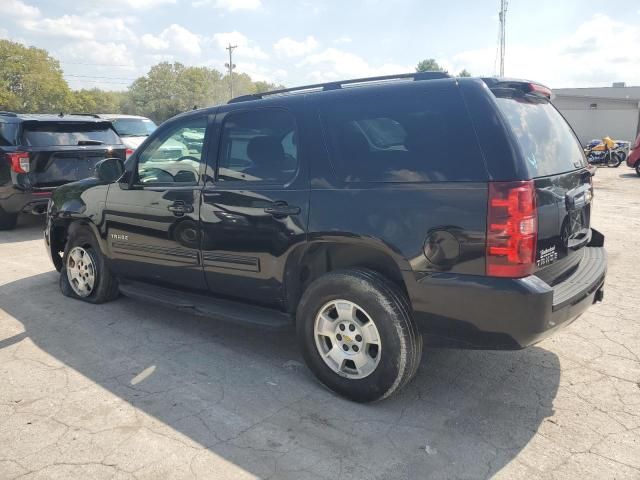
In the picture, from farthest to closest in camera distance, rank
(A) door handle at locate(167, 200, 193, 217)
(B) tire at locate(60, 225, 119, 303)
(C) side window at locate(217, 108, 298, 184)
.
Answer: (B) tire at locate(60, 225, 119, 303)
(A) door handle at locate(167, 200, 193, 217)
(C) side window at locate(217, 108, 298, 184)

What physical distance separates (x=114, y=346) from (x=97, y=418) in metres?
1.08

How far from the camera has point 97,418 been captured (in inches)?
120

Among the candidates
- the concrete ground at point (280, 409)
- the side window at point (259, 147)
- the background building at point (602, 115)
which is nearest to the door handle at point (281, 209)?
the side window at point (259, 147)

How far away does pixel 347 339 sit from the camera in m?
3.17

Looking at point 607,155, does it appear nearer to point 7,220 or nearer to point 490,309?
point 7,220

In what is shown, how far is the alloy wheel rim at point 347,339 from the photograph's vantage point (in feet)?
10.1

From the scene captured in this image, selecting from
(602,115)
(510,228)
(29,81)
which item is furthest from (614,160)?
(29,81)

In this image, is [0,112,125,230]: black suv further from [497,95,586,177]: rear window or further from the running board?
[497,95,586,177]: rear window

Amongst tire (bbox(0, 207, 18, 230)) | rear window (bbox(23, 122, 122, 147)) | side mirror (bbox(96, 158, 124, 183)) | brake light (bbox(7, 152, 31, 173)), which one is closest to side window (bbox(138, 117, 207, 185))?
side mirror (bbox(96, 158, 124, 183))

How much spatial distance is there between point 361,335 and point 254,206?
1.13 metres

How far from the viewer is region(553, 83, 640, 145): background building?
3775 centimetres

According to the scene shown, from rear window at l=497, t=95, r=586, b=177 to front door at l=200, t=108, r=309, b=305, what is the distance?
129cm

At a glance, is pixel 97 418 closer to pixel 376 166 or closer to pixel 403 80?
pixel 376 166

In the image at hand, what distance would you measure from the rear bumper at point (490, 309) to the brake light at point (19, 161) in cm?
727
